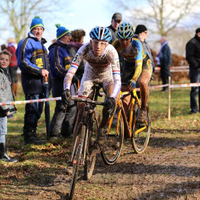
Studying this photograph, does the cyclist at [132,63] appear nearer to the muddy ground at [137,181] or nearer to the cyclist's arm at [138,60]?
the cyclist's arm at [138,60]

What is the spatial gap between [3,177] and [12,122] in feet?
19.5

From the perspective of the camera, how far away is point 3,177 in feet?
20.4

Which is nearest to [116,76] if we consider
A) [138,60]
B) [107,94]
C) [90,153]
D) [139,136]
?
[107,94]

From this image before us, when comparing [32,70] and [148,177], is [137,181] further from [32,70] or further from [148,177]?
[32,70]

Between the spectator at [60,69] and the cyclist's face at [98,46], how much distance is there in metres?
2.86

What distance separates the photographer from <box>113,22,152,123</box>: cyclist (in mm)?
6863

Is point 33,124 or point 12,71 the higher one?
point 12,71

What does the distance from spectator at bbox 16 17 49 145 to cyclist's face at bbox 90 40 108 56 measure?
2.56 meters

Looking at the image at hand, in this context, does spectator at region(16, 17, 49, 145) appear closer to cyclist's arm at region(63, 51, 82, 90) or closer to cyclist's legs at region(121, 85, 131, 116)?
cyclist's legs at region(121, 85, 131, 116)

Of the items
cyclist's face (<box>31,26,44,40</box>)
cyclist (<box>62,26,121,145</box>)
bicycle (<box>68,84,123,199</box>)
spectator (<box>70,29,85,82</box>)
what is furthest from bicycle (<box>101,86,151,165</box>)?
cyclist's face (<box>31,26,44,40</box>)

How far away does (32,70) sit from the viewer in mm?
8008

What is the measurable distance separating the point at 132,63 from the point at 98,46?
215 centimetres

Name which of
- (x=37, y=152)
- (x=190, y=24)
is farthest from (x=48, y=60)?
(x=190, y=24)

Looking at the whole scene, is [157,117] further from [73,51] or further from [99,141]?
[99,141]
